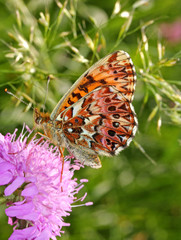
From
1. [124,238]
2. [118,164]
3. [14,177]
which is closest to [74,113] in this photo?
[14,177]

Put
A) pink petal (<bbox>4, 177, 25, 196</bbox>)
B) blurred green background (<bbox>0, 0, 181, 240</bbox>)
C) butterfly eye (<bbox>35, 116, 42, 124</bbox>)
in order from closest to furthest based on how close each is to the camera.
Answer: pink petal (<bbox>4, 177, 25, 196</bbox>) < butterfly eye (<bbox>35, 116, 42, 124</bbox>) < blurred green background (<bbox>0, 0, 181, 240</bbox>)

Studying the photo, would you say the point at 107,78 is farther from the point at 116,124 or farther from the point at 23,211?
the point at 23,211

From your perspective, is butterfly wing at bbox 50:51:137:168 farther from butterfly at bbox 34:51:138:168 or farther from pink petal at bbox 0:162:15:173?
pink petal at bbox 0:162:15:173

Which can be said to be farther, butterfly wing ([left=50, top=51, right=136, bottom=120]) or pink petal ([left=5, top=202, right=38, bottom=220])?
butterfly wing ([left=50, top=51, right=136, bottom=120])

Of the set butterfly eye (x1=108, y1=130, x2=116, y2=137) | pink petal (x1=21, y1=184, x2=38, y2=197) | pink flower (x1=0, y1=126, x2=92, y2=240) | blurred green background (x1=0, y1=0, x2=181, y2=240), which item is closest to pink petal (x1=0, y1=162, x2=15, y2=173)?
pink flower (x1=0, y1=126, x2=92, y2=240)

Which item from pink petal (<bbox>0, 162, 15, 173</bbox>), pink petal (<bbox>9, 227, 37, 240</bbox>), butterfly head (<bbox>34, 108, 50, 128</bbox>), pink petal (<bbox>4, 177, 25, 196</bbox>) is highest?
pink petal (<bbox>0, 162, 15, 173</bbox>)

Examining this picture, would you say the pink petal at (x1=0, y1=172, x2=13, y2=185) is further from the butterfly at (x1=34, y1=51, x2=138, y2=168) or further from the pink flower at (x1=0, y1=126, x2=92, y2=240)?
the butterfly at (x1=34, y1=51, x2=138, y2=168)

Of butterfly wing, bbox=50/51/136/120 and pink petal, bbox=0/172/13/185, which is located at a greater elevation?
pink petal, bbox=0/172/13/185

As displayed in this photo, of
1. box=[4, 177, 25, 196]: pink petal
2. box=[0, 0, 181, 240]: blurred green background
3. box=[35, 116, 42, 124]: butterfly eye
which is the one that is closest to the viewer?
box=[4, 177, 25, 196]: pink petal

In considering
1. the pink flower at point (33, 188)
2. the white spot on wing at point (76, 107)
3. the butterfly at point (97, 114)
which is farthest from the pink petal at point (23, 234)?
the white spot on wing at point (76, 107)
